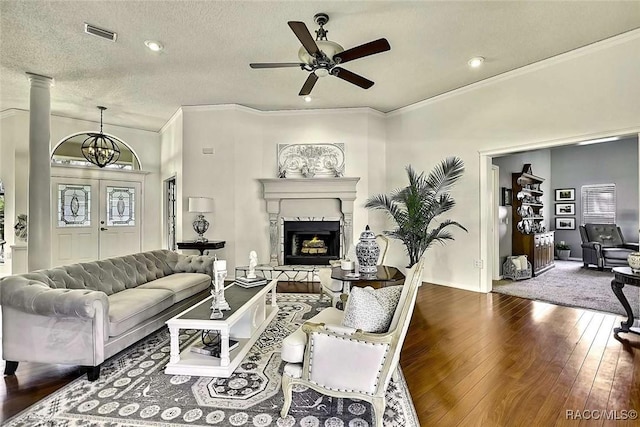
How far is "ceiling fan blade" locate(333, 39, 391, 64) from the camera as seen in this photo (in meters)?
2.75

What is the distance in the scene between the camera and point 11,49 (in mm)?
3805

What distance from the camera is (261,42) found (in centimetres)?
371

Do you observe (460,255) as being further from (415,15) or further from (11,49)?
(11,49)

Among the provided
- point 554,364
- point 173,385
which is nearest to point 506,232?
point 554,364

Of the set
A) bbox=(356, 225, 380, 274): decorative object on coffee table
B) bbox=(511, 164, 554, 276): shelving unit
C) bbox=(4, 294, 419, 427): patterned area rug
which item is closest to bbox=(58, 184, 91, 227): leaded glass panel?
bbox=(4, 294, 419, 427): patterned area rug

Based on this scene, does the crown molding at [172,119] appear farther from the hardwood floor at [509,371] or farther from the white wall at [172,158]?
the hardwood floor at [509,371]

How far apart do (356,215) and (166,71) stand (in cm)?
381

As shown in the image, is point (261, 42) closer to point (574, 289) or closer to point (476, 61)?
point (476, 61)

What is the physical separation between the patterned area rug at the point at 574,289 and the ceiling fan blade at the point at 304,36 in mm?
4490

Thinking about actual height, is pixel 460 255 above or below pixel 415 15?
below

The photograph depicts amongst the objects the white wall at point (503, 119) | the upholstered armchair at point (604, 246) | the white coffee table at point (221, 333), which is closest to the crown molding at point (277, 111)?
the white wall at point (503, 119)

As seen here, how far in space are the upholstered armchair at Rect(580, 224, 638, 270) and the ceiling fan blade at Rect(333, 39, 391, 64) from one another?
24.0 ft

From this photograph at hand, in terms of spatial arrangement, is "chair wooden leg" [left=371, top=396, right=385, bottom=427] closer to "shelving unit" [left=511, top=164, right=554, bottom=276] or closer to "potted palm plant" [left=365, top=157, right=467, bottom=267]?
"potted palm plant" [left=365, top=157, right=467, bottom=267]

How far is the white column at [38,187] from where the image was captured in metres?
4.39
